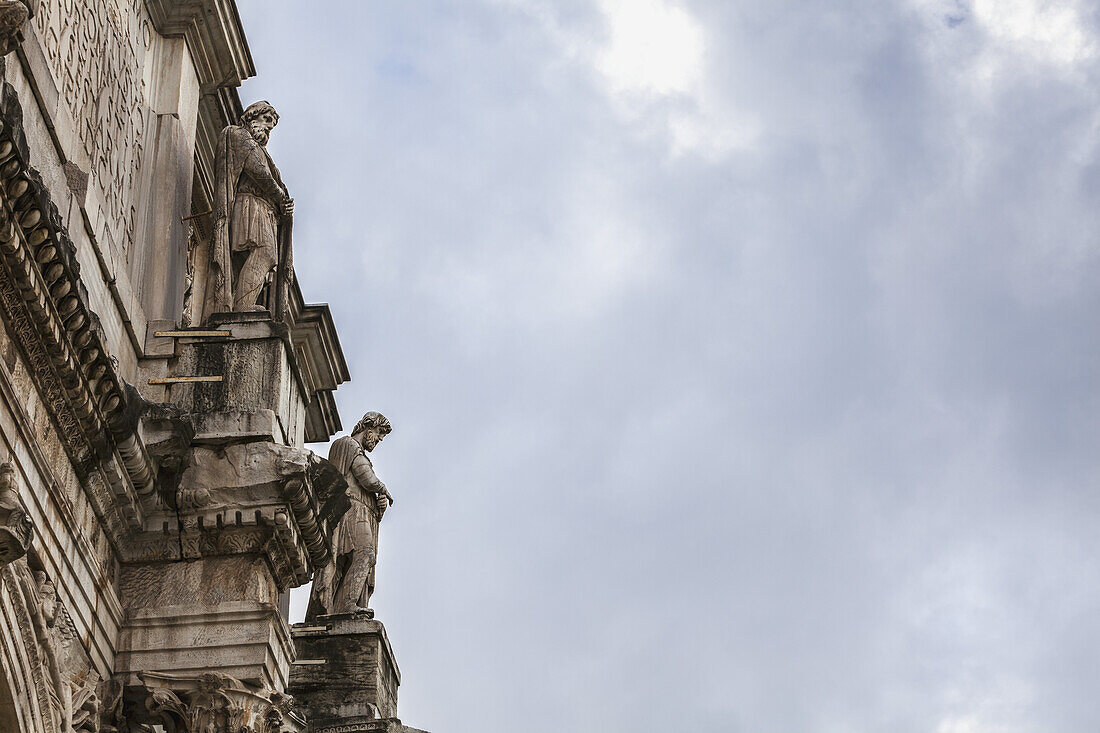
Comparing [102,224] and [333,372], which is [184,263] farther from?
[333,372]

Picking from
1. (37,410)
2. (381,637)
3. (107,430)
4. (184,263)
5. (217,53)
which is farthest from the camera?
(381,637)

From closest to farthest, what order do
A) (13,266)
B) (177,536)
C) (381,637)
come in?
(13,266) → (177,536) → (381,637)

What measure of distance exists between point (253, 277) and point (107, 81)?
1.90m

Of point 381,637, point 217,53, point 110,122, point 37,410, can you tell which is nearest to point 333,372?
point 381,637

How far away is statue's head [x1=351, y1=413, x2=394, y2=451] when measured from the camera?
19500 millimetres

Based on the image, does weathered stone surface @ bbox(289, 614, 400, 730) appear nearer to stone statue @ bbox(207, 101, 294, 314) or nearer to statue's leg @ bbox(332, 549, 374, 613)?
statue's leg @ bbox(332, 549, 374, 613)

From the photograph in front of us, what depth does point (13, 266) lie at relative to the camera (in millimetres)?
10008

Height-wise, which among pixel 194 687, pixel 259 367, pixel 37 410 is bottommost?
pixel 194 687

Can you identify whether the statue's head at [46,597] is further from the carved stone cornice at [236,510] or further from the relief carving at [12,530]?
the carved stone cornice at [236,510]

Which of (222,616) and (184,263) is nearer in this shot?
(222,616)

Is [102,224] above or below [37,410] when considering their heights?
above

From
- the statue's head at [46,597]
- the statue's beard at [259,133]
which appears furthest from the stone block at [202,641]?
the statue's beard at [259,133]

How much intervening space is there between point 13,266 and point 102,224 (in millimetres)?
3301

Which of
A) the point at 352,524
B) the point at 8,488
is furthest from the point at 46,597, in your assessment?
the point at 352,524
